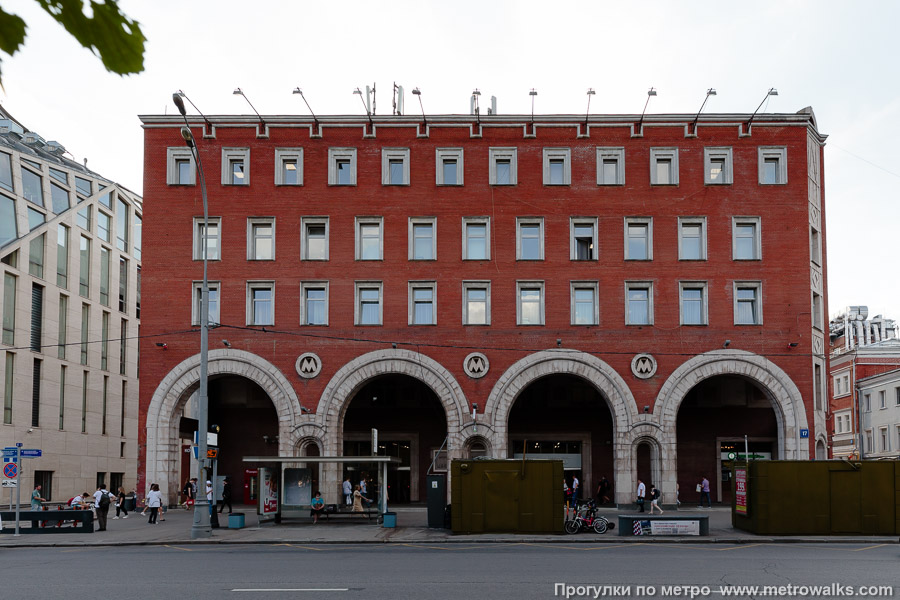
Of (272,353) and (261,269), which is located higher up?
(261,269)

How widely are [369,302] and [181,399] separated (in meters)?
9.30

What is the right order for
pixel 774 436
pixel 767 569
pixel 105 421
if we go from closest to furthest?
1. pixel 767 569
2. pixel 774 436
3. pixel 105 421

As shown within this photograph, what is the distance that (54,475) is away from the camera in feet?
181

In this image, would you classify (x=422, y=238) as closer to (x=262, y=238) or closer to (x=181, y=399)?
(x=262, y=238)

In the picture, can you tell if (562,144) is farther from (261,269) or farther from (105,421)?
(105,421)

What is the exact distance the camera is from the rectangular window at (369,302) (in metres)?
41.4

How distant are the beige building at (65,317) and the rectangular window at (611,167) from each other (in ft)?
102

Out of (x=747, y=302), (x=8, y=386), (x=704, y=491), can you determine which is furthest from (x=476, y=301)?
(x=8, y=386)

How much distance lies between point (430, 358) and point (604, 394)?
7716mm

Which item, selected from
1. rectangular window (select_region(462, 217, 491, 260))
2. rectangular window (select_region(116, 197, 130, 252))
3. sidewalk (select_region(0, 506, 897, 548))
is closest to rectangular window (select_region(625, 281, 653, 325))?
rectangular window (select_region(462, 217, 491, 260))

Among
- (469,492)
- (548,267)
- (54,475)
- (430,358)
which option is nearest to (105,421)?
(54,475)

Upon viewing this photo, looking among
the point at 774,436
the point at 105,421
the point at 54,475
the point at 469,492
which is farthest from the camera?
the point at 105,421

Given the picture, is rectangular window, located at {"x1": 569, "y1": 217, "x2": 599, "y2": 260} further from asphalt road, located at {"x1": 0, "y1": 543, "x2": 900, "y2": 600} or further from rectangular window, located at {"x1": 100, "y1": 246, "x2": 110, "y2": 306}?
rectangular window, located at {"x1": 100, "y1": 246, "x2": 110, "y2": 306}

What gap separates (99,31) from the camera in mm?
1818
